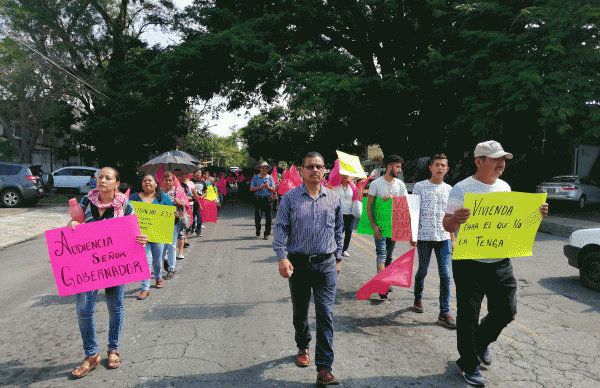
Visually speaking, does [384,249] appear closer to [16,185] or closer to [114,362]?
[114,362]

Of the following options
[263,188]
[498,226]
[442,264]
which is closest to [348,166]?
[442,264]

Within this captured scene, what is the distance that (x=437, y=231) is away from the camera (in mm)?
4914

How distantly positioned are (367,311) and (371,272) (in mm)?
2120

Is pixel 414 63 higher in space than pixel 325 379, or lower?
higher

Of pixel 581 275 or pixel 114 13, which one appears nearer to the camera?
pixel 581 275

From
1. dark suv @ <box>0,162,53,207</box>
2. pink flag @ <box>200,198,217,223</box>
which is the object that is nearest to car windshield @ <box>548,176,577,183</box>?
pink flag @ <box>200,198,217,223</box>

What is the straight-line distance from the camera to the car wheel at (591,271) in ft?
21.1

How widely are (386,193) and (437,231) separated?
1082 millimetres

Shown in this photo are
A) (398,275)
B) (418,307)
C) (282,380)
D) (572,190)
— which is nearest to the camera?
(282,380)

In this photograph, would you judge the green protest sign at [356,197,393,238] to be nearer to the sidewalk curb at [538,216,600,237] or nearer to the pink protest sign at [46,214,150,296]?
the pink protest sign at [46,214,150,296]

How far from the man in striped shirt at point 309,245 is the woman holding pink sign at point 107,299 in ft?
4.36

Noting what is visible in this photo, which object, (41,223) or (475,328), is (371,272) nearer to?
(475,328)

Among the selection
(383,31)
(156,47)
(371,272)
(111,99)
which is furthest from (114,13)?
(371,272)

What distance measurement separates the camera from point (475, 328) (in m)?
3.60
